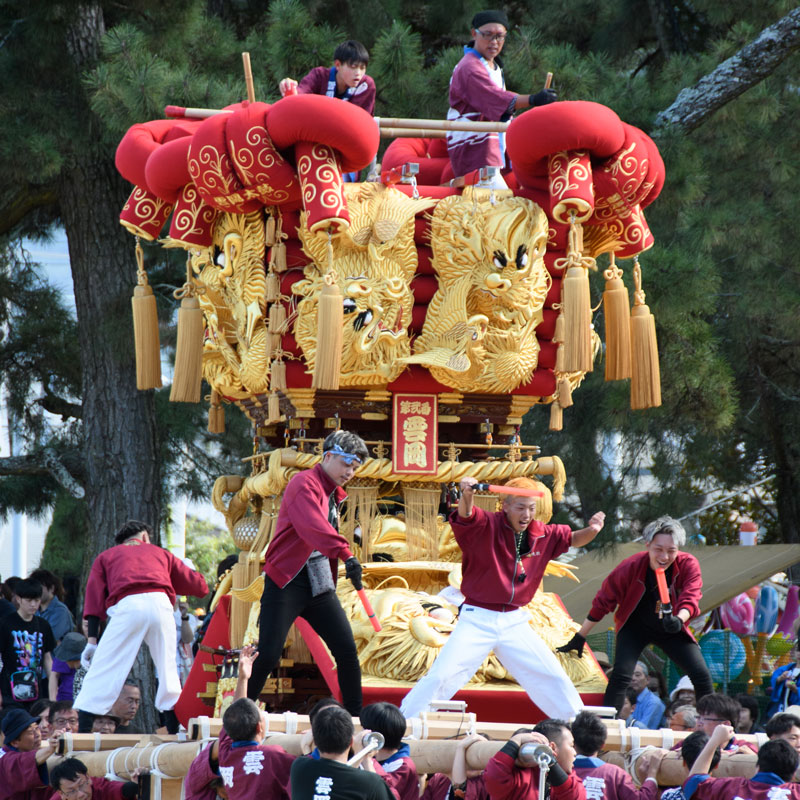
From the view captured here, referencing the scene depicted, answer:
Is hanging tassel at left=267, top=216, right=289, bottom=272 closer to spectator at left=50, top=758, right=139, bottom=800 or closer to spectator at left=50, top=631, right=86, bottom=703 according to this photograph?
spectator at left=50, top=631, right=86, bottom=703

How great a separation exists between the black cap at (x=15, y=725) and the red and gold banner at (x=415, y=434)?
245 centimetres

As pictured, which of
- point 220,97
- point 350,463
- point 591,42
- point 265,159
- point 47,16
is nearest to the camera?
point 350,463

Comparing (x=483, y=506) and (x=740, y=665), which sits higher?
(x=483, y=506)

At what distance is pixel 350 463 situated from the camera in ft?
22.7

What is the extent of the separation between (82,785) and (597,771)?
2.25m

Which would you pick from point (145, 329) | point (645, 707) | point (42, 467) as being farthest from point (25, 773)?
point (42, 467)

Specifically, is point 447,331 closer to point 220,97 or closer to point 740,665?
point 220,97

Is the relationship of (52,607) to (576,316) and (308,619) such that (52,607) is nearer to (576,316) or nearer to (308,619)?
(308,619)

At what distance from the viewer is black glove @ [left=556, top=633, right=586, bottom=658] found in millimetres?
7641

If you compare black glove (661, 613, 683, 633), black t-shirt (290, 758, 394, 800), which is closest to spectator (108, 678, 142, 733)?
black glove (661, 613, 683, 633)

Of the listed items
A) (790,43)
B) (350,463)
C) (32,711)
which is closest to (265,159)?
(350,463)

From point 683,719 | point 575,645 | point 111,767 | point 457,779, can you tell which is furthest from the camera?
point 575,645

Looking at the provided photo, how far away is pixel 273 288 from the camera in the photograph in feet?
27.4

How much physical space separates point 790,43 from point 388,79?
2679 mm
